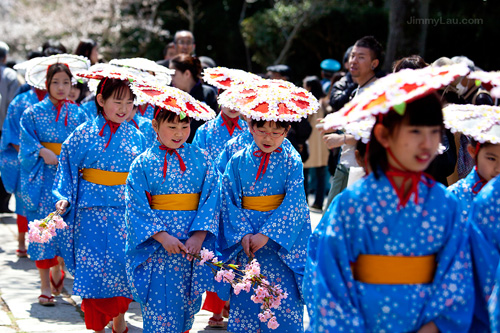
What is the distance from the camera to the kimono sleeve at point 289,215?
4270 mm

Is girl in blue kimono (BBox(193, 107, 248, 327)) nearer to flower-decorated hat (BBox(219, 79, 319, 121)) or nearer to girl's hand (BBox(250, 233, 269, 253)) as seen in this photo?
flower-decorated hat (BBox(219, 79, 319, 121))

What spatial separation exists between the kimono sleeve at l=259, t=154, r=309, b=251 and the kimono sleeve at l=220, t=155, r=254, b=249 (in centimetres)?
14

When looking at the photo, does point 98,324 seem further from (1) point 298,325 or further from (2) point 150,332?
(1) point 298,325

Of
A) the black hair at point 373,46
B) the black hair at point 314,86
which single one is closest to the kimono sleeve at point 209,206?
the black hair at point 373,46

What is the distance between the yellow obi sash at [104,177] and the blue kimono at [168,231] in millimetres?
681

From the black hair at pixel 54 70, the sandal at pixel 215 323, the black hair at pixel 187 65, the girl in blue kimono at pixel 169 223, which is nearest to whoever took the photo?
the girl in blue kimono at pixel 169 223

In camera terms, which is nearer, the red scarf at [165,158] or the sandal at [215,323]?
the red scarf at [165,158]

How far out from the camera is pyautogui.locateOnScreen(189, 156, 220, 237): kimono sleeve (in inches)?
166

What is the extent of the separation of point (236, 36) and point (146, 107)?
12.7 metres

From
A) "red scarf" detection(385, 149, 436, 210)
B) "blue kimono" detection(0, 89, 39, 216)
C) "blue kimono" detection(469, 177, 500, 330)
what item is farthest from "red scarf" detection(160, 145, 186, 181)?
"blue kimono" detection(0, 89, 39, 216)

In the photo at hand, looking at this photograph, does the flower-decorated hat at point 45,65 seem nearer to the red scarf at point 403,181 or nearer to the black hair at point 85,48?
the black hair at point 85,48

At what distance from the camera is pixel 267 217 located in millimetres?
4352

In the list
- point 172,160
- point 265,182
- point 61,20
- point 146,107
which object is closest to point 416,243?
point 265,182

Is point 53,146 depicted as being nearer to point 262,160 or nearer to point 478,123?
point 262,160
